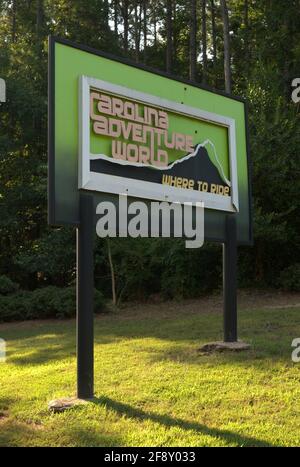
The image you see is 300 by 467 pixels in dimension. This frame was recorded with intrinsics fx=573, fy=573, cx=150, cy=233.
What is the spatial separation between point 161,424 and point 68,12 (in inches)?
1012

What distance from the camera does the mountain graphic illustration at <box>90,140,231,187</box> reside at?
6.91 meters

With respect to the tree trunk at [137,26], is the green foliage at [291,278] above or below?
below

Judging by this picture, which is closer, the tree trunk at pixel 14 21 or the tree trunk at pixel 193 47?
the tree trunk at pixel 193 47

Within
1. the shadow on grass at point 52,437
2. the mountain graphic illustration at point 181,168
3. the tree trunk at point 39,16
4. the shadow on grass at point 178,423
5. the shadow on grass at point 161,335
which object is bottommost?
the shadow on grass at point 52,437

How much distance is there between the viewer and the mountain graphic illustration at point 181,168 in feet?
22.7

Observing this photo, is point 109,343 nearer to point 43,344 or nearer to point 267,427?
point 43,344

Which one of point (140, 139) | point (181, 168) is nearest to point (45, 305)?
point (181, 168)

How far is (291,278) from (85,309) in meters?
10.2

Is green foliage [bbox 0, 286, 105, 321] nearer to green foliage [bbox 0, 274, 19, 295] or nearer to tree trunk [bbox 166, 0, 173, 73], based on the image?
green foliage [bbox 0, 274, 19, 295]

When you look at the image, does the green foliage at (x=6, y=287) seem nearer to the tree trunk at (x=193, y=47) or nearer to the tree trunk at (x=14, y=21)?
the tree trunk at (x=193, y=47)

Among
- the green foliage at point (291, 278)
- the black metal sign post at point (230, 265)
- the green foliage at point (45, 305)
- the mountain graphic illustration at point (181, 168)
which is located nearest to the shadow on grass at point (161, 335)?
the black metal sign post at point (230, 265)

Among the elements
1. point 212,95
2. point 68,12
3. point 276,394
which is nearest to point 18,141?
point 68,12

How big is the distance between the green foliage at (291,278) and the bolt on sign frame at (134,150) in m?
6.52

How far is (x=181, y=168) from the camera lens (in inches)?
319
